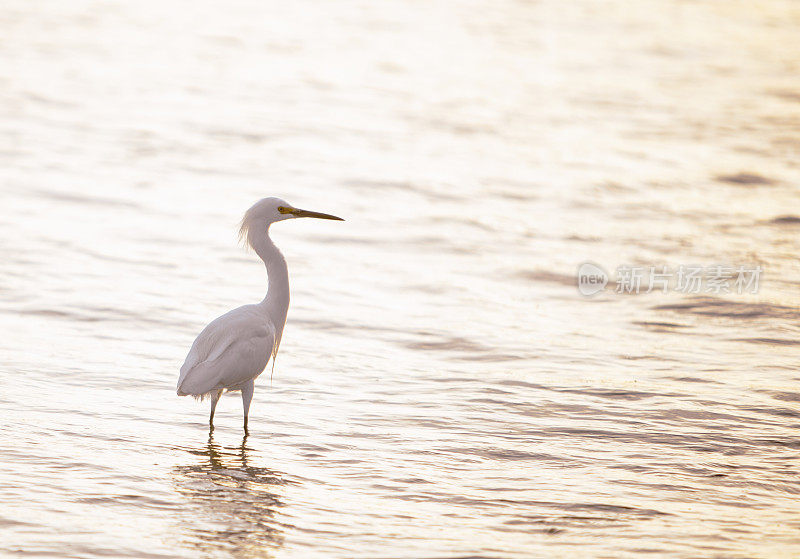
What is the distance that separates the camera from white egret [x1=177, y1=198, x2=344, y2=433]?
796cm

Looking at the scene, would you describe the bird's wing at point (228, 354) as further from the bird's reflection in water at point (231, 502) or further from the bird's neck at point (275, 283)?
the bird's reflection in water at point (231, 502)

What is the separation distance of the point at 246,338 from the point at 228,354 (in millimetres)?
221

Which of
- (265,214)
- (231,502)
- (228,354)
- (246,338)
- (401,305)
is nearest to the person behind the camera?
(231,502)

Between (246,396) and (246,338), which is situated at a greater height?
(246,338)

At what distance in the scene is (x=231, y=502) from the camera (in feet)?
23.5

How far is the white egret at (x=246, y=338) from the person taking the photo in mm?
7957

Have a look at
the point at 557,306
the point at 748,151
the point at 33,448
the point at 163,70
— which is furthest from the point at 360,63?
the point at 33,448

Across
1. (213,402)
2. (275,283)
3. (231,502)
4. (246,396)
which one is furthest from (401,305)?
(231,502)

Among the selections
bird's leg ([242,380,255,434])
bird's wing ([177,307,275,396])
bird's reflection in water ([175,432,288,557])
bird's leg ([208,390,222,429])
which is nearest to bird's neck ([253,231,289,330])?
bird's wing ([177,307,275,396])

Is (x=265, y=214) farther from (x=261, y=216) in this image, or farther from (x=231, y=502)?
(x=231, y=502)

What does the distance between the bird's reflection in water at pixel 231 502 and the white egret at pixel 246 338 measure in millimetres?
426

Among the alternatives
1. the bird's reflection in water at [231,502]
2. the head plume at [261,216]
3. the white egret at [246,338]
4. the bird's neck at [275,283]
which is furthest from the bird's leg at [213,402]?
the head plume at [261,216]

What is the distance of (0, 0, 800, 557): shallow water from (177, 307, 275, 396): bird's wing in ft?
1.47

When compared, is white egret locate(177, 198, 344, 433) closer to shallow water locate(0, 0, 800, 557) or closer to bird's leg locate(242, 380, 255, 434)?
bird's leg locate(242, 380, 255, 434)
